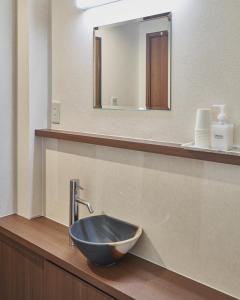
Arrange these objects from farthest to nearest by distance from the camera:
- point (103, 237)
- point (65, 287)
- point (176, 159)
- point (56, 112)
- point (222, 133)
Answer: point (56, 112) < point (103, 237) < point (65, 287) < point (176, 159) < point (222, 133)

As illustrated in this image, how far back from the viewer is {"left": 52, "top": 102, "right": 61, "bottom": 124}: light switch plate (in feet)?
5.86

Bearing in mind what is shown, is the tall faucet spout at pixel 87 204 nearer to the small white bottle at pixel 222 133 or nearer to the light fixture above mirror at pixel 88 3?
the small white bottle at pixel 222 133

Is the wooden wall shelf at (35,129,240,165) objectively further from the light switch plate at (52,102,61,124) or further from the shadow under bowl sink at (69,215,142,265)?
the shadow under bowl sink at (69,215,142,265)

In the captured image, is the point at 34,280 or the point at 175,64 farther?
the point at 34,280

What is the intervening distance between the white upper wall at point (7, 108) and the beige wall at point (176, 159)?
0.89ft

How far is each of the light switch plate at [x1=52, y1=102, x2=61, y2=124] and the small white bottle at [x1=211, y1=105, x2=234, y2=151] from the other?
0.88 metres

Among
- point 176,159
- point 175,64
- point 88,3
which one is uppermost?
point 88,3

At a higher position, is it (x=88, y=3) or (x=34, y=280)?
(x=88, y=3)

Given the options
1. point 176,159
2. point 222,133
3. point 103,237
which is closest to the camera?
point 222,133

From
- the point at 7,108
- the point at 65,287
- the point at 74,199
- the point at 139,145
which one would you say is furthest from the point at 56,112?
the point at 65,287

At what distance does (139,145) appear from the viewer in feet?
4.47

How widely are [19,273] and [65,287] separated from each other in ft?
1.25

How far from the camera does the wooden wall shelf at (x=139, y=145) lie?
1.14 meters

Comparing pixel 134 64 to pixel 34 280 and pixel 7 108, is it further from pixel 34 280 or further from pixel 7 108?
pixel 34 280
